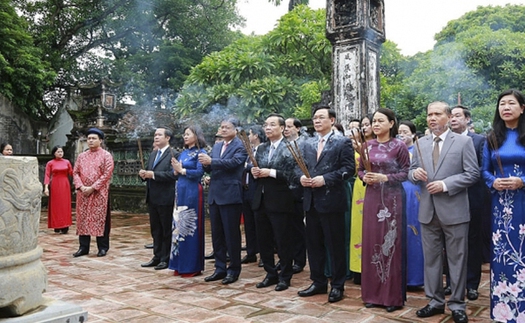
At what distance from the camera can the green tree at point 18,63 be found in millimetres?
14953

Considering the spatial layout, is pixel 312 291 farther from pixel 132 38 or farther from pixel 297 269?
pixel 132 38

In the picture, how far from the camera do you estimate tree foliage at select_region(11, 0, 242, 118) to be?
1823 centimetres

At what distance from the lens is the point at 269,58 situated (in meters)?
12.4

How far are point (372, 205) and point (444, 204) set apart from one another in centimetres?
54

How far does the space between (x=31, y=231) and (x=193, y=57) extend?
55.9 ft

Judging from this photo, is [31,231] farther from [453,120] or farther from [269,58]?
[269,58]

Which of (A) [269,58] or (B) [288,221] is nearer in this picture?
(B) [288,221]

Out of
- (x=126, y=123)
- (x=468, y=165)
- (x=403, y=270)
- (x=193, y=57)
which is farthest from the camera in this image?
(x=193, y=57)

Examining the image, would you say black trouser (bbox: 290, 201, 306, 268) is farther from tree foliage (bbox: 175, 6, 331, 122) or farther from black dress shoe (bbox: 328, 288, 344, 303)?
tree foliage (bbox: 175, 6, 331, 122)

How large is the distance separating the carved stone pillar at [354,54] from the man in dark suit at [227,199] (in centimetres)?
238

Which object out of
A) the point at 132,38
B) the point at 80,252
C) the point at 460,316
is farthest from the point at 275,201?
the point at 132,38

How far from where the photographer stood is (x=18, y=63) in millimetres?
15516

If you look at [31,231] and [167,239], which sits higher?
[31,231]

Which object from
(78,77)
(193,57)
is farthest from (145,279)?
(78,77)
